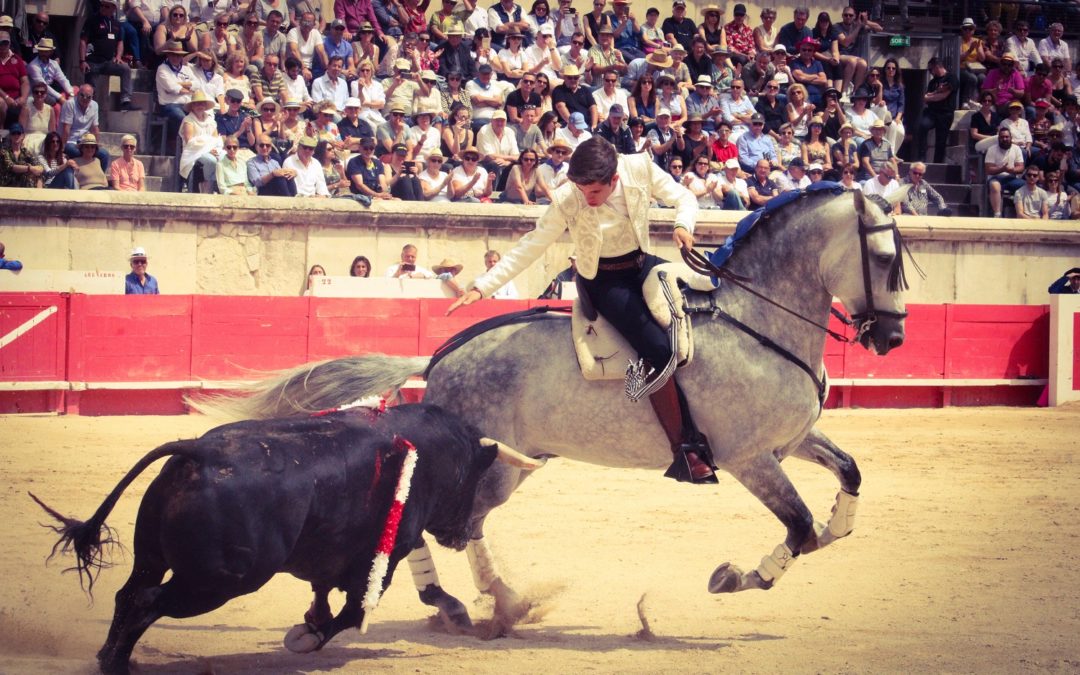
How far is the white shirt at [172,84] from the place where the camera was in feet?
44.1

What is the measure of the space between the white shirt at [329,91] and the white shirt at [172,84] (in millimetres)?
1289

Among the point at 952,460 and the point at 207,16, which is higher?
the point at 207,16

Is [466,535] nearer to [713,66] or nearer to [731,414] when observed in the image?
[731,414]

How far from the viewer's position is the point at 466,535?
5262mm

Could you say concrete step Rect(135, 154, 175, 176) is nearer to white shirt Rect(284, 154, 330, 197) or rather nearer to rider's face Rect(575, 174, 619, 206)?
white shirt Rect(284, 154, 330, 197)

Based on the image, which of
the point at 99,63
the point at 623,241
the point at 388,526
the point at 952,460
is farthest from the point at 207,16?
the point at 388,526

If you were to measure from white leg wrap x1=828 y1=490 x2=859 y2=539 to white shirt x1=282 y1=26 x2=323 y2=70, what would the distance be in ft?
33.2

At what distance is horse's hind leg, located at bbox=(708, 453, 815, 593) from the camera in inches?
218

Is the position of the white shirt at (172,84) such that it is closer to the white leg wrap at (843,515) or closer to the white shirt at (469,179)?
the white shirt at (469,179)

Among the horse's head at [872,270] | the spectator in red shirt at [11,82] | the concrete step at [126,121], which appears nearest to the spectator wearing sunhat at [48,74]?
the spectator in red shirt at [11,82]

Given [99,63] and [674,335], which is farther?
[99,63]

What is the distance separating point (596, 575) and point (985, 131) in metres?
13.1

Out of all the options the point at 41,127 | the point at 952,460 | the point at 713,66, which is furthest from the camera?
the point at 713,66

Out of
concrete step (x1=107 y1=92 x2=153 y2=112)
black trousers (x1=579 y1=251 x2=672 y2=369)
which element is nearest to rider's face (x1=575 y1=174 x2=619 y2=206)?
black trousers (x1=579 y1=251 x2=672 y2=369)
